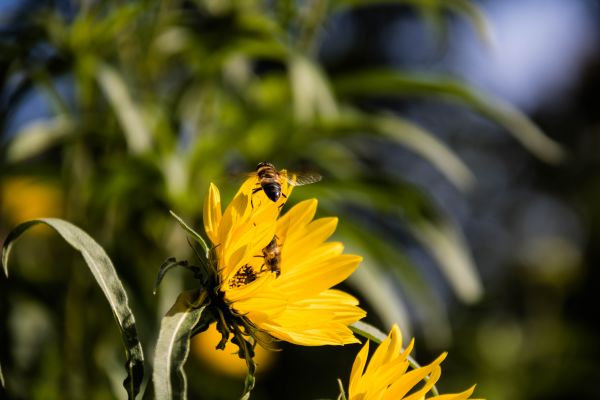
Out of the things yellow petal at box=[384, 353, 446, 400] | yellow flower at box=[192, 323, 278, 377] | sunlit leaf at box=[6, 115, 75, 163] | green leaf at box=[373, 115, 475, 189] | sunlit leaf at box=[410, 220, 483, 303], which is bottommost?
yellow flower at box=[192, 323, 278, 377]

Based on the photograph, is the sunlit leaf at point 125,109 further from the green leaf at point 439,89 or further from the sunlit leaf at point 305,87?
the green leaf at point 439,89

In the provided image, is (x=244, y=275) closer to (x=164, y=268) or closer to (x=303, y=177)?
(x=164, y=268)

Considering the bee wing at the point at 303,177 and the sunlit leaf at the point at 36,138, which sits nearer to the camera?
the bee wing at the point at 303,177

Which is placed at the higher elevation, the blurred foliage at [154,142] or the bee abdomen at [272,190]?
the bee abdomen at [272,190]

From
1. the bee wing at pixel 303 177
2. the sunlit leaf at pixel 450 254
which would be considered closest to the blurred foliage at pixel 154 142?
the sunlit leaf at pixel 450 254

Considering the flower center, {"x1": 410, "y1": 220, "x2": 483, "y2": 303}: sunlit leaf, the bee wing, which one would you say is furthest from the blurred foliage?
the flower center

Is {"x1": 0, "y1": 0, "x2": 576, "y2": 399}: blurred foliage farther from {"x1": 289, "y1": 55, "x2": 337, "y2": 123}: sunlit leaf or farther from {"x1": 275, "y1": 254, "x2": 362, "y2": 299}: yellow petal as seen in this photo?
{"x1": 275, "y1": 254, "x2": 362, "y2": 299}: yellow petal
